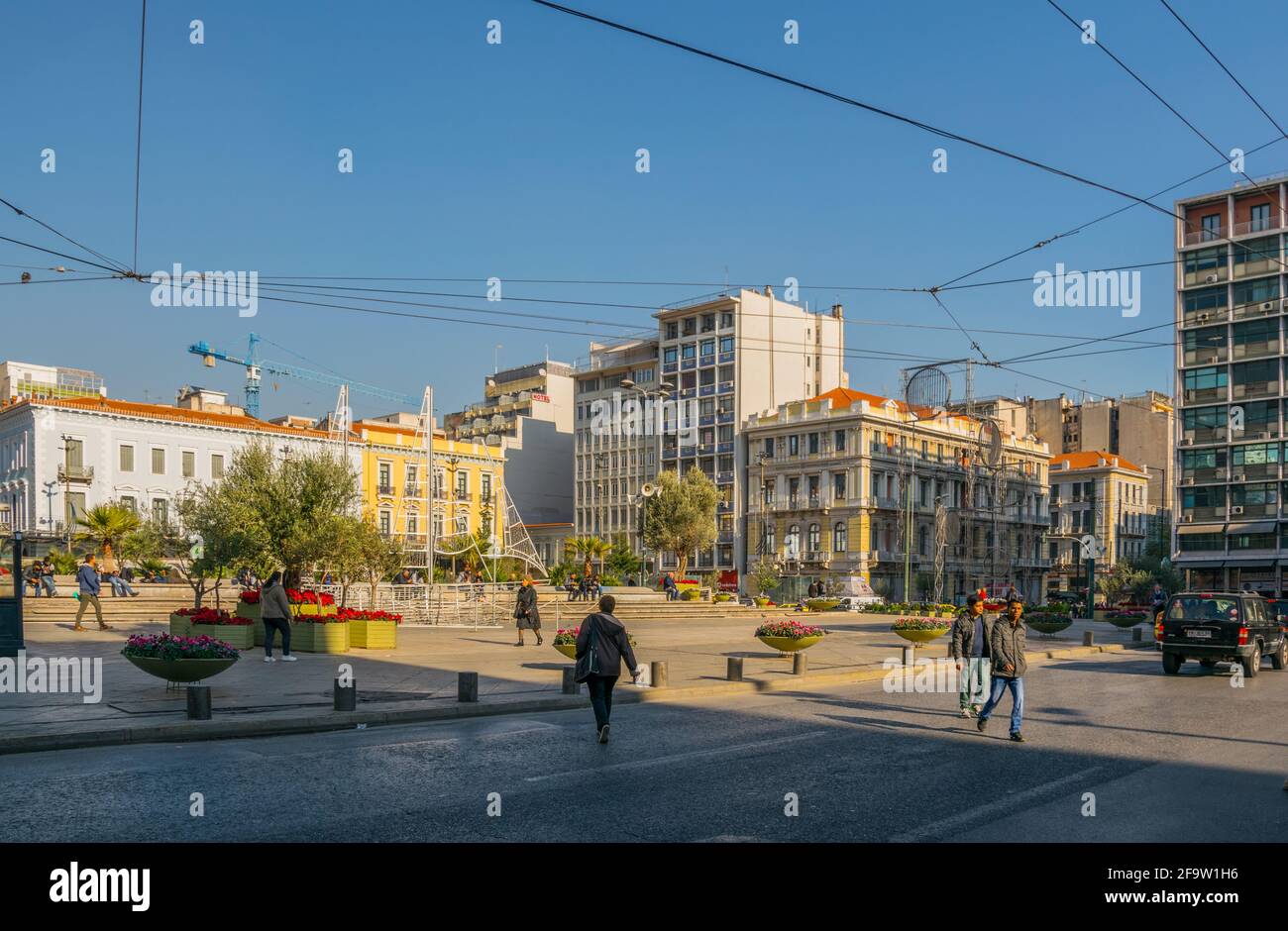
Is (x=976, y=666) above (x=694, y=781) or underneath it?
above

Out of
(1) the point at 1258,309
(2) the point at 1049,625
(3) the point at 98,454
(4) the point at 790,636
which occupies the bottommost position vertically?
(2) the point at 1049,625

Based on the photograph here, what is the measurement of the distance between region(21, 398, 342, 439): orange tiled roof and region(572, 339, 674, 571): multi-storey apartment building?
29.9m

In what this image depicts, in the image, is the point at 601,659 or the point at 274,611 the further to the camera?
the point at 274,611

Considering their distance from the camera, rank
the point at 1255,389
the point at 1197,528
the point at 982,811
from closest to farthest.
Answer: the point at 982,811 → the point at 1255,389 → the point at 1197,528

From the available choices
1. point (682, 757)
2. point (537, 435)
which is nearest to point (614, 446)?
point (537, 435)

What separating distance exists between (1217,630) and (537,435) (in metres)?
87.3

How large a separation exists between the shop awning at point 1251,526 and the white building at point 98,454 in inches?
2343

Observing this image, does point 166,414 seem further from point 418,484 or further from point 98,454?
point 418,484

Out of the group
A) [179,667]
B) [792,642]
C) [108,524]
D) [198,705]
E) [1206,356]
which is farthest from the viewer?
[1206,356]

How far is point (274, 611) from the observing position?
21250 mm

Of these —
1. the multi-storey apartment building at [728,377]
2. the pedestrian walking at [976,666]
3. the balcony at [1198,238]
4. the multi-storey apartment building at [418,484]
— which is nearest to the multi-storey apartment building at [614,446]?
the multi-storey apartment building at [728,377]
